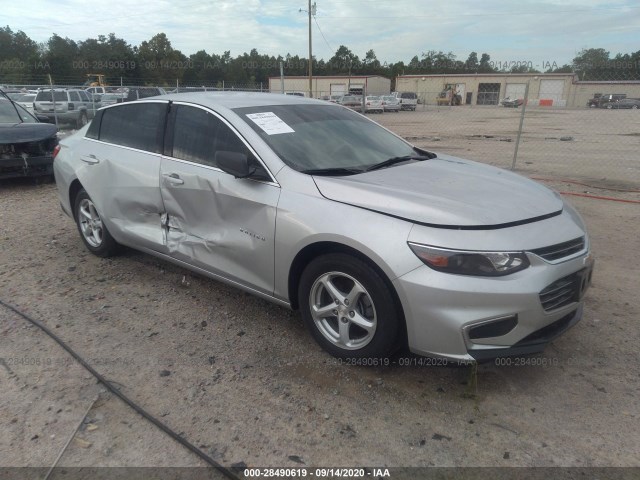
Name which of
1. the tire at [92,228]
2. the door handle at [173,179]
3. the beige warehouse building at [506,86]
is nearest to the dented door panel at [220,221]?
the door handle at [173,179]

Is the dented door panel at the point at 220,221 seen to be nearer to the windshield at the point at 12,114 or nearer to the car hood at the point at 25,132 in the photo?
the car hood at the point at 25,132

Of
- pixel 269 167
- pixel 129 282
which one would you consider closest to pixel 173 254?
pixel 129 282

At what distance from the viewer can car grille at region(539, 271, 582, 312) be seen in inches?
100.0

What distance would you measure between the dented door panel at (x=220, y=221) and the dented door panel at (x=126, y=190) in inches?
6.2

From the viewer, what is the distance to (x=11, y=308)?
387cm

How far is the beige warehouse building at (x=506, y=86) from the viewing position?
41475 millimetres

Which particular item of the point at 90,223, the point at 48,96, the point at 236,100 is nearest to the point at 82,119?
the point at 48,96

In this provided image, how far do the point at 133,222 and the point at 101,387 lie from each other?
5.67 feet

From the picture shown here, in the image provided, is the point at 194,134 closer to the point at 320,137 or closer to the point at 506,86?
the point at 320,137

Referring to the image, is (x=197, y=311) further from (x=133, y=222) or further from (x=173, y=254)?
(x=133, y=222)

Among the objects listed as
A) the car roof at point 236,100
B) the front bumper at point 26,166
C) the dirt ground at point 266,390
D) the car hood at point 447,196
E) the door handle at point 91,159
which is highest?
the car roof at point 236,100

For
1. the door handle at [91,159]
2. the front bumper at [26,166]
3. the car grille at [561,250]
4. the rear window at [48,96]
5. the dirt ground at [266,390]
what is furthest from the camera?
the rear window at [48,96]

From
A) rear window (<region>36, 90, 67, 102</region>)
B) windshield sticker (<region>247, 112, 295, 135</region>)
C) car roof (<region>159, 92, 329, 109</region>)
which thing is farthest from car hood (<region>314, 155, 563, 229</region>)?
rear window (<region>36, 90, 67, 102</region>)

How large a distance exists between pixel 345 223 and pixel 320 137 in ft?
3.56
